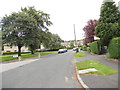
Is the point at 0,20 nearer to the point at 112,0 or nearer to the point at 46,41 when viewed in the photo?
the point at 46,41

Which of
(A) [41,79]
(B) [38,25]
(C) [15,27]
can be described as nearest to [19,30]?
(C) [15,27]

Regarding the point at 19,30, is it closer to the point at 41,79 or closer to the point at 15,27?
the point at 15,27

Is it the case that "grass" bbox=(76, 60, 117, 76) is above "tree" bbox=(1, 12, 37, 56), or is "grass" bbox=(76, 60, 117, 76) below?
below

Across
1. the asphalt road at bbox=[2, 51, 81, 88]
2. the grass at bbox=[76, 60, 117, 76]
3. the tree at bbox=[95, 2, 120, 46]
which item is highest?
the tree at bbox=[95, 2, 120, 46]

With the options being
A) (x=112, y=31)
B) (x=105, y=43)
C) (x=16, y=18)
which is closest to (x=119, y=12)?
(x=112, y=31)

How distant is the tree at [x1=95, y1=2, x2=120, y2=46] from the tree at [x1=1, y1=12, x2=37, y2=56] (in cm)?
1533

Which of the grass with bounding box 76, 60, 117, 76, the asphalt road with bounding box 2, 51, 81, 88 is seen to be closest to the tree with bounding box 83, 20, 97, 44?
the grass with bounding box 76, 60, 117, 76

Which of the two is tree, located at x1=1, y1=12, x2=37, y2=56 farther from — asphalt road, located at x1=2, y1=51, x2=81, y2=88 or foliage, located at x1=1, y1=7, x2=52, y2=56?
asphalt road, located at x1=2, y1=51, x2=81, y2=88

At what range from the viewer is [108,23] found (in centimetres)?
1416

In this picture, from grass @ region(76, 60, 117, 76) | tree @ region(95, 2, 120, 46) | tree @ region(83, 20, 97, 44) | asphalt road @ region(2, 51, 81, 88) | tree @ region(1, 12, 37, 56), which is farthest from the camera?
tree @ region(83, 20, 97, 44)

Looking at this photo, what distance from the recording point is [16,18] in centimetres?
2480

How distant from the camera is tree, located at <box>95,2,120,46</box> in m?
13.4

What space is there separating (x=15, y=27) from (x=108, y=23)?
18835mm

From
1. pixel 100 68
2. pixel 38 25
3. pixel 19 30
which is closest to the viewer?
pixel 100 68
